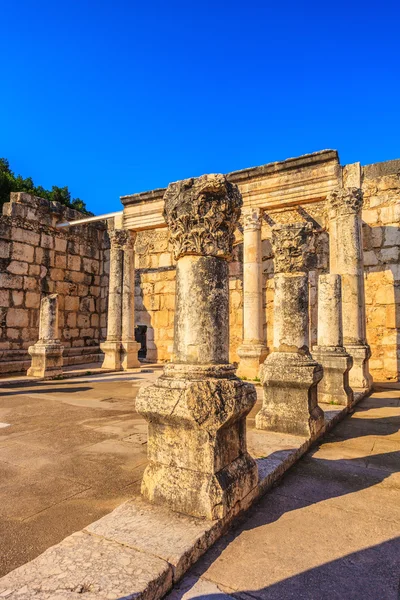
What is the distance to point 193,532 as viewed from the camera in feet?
7.44

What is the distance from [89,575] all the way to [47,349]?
368 inches

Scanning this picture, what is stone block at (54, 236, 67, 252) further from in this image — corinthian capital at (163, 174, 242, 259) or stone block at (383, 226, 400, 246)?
corinthian capital at (163, 174, 242, 259)

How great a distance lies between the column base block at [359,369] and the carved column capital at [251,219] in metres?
4.19

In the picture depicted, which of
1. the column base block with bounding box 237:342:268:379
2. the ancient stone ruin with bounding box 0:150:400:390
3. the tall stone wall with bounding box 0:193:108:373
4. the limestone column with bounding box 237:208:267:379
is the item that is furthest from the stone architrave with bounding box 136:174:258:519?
the tall stone wall with bounding box 0:193:108:373

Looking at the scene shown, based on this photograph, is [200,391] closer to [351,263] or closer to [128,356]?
[351,263]

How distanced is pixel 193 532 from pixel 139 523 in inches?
13.8

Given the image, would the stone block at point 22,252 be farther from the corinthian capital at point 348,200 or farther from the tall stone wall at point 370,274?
the corinthian capital at point 348,200

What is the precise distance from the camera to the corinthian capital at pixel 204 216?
2986 millimetres

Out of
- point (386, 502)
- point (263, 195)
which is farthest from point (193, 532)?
point (263, 195)

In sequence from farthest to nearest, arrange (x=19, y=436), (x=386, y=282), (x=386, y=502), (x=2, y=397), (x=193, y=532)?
(x=386, y=282)
(x=2, y=397)
(x=19, y=436)
(x=386, y=502)
(x=193, y=532)

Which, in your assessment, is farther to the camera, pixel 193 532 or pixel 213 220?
pixel 213 220

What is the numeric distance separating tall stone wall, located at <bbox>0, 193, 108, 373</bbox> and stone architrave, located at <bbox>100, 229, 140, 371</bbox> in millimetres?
2219

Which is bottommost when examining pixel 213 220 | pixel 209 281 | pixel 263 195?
pixel 209 281

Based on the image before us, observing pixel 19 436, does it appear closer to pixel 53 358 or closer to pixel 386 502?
pixel 386 502
